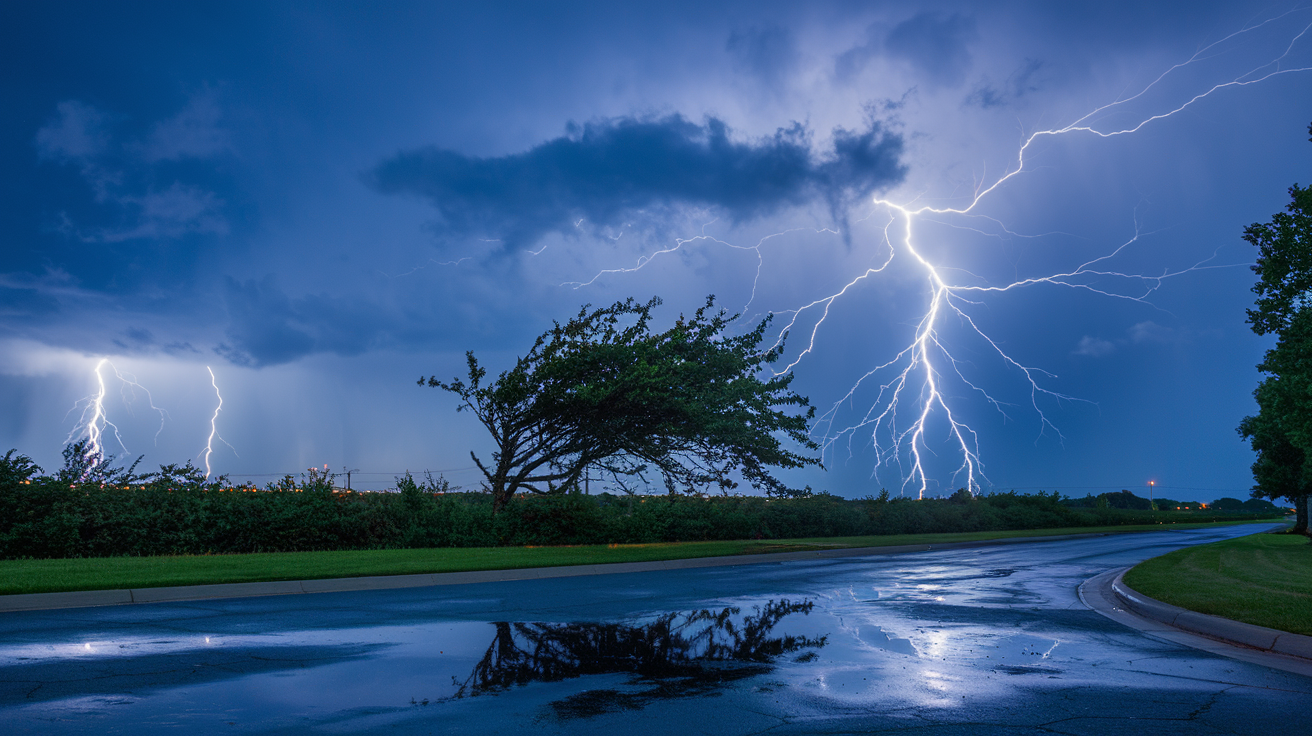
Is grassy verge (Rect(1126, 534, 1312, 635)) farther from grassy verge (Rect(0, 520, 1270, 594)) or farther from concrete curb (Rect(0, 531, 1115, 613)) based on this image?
grassy verge (Rect(0, 520, 1270, 594))

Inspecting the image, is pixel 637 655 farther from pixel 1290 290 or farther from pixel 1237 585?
pixel 1290 290

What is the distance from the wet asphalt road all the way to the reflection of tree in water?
0.03 metres

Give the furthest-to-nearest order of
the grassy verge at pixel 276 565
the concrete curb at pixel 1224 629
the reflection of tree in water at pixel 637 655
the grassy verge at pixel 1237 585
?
the grassy verge at pixel 276 565 < the grassy verge at pixel 1237 585 < the concrete curb at pixel 1224 629 < the reflection of tree in water at pixel 637 655

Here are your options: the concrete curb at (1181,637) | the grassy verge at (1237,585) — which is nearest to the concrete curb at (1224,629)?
the concrete curb at (1181,637)

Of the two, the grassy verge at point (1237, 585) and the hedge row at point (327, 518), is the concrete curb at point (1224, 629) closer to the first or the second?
the grassy verge at point (1237, 585)

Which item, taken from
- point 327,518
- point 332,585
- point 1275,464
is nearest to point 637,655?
point 332,585

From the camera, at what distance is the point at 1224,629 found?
8.48m

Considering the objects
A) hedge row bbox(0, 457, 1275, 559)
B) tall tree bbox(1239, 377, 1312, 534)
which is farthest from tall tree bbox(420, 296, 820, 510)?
tall tree bbox(1239, 377, 1312, 534)

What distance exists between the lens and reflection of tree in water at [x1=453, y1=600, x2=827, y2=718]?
5703 millimetres

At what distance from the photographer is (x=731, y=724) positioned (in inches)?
191

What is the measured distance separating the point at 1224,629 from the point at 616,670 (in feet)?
21.9

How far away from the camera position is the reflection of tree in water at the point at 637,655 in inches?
225

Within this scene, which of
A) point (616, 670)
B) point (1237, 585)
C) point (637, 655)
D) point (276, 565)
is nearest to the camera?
point (616, 670)

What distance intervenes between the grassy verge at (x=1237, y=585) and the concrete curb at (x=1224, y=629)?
184mm
